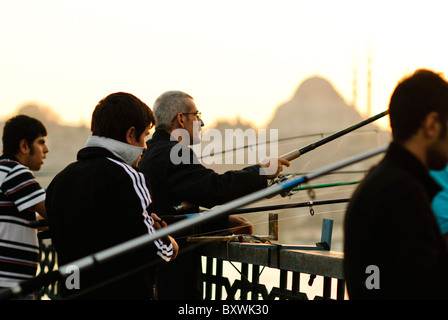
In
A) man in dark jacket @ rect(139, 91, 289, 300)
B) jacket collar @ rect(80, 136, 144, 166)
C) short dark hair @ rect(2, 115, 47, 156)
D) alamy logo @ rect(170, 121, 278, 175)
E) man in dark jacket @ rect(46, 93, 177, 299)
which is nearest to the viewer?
man in dark jacket @ rect(46, 93, 177, 299)

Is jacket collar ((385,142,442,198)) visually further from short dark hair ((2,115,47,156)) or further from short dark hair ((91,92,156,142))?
short dark hair ((2,115,47,156))

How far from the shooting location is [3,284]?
9.19 feet

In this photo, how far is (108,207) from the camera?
205 cm

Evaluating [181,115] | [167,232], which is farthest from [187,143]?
[167,232]

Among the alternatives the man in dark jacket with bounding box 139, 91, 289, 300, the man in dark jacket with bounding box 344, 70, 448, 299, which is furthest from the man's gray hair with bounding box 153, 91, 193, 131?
the man in dark jacket with bounding box 344, 70, 448, 299

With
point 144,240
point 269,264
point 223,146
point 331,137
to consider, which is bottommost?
point 269,264

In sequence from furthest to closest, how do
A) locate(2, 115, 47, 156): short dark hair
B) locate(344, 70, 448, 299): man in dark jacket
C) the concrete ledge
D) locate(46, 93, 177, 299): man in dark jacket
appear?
locate(2, 115, 47, 156): short dark hair → the concrete ledge → locate(46, 93, 177, 299): man in dark jacket → locate(344, 70, 448, 299): man in dark jacket

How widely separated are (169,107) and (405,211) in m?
2.00

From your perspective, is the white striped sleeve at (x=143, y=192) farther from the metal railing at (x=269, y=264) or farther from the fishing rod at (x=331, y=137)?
the fishing rod at (x=331, y=137)

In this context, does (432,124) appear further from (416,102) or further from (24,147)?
(24,147)

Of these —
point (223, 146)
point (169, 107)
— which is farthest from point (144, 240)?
point (223, 146)

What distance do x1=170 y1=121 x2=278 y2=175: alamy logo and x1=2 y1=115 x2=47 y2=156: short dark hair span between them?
0.77 meters

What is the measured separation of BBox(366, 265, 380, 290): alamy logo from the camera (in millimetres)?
1434
